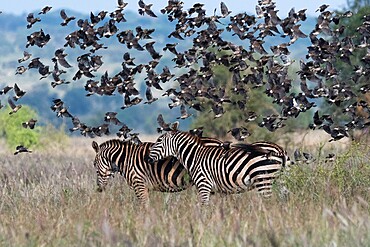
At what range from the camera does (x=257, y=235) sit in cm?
698

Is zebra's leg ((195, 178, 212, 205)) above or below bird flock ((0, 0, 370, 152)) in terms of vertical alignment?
below

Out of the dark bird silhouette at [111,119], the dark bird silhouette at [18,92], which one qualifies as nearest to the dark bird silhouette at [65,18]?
the dark bird silhouette at [18,92]

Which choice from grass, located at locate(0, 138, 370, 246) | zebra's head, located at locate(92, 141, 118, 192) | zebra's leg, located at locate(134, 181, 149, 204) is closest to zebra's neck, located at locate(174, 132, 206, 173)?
grass, located at locate(0, 138, 370, 246)

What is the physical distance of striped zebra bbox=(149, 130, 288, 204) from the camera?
11.4m

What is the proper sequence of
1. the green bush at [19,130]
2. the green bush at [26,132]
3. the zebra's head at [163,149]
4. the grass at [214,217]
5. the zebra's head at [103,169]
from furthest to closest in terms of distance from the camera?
the green bush at [19,130] < the green bush at [26,132] < the zebra's head at [103,169] < the zebra's head at [163,149] < the grass at [214,217]

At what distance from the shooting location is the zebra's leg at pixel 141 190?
12.3 m

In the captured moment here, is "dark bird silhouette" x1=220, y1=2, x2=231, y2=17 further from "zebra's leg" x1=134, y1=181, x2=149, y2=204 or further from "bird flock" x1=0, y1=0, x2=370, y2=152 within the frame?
"zebra's leg" x1=134, y1=181, x2=149, y2=204

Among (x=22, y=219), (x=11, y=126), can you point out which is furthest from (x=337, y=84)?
(x=11, y=126)

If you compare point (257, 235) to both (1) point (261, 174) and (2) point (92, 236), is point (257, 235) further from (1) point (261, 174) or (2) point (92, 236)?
(1) point (261, 174)

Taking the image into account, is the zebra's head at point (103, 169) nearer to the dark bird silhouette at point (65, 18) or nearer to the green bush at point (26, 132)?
the dark bird silhouette at point (65, 18)

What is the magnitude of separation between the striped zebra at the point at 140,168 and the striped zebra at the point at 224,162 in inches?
13.5

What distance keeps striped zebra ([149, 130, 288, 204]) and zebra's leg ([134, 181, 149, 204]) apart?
46cm

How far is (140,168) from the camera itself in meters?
12.7

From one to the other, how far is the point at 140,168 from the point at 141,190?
0.40 meters
